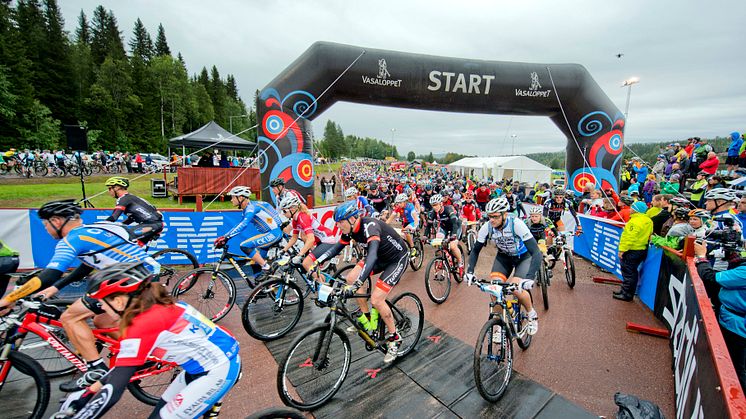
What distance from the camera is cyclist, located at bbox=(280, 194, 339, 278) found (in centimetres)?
475

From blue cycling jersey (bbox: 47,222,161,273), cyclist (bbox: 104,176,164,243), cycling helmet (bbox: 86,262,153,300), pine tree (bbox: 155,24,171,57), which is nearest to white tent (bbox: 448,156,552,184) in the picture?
cyclist (bbox: 104,176,164,243)

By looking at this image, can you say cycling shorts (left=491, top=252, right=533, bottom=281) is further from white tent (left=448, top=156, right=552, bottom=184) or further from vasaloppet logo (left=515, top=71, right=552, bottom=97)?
white tent (left=448, top=156, right=552, bottom=184)

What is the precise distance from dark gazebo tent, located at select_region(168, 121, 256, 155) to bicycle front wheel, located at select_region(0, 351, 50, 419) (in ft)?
39.5

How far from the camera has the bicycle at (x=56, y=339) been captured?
2.87 metres

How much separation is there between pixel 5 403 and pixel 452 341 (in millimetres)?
4997

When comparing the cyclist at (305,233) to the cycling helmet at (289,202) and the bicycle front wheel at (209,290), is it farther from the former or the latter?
the bicycle front wheel at (209,290)

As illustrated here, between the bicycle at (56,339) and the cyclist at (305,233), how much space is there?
2074 millimetres

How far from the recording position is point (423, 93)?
10.5 m

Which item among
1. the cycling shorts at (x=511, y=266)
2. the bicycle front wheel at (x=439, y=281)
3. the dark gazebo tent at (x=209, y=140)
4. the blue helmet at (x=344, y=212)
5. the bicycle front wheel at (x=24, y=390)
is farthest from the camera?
the dark gazebo tent at (x=209, y=140)

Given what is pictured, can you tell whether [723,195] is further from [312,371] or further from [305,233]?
[305,233]

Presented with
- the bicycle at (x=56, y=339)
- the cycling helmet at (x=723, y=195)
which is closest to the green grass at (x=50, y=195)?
the bicycle at (x=56, y=339)

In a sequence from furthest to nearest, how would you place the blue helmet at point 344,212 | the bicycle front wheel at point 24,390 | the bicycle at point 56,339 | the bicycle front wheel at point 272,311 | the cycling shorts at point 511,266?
the bicycle front wheel at point 272,311 < the cycling shorts at point 511,266 < the blue helmet at point 344,212 < the bicycle at point 56,339 < the bicycle front wheel at point 24,390

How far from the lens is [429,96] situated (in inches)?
417

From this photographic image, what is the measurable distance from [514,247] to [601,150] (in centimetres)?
991
